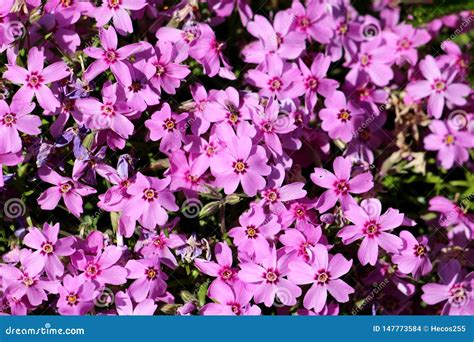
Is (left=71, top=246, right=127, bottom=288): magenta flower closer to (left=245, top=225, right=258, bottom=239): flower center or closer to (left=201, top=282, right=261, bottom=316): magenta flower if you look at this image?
→ (left=201, top=282, right=261, bottom=316): magenta flower

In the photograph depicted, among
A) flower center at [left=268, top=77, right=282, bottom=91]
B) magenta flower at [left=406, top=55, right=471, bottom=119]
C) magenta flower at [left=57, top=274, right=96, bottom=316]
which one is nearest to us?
magenta flower at [left=57, top=274, right=96, bottom=316]

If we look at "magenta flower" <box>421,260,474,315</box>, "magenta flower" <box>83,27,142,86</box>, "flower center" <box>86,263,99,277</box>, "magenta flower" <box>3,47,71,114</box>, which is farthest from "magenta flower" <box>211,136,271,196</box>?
"magenta flower" <box>421,260,474,315</box>

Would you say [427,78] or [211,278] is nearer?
[211,278]

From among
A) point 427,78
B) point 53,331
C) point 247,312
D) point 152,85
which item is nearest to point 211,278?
point 247,312

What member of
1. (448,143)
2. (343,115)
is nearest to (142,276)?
(343,115)

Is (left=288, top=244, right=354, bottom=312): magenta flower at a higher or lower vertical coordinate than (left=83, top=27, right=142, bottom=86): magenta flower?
lower

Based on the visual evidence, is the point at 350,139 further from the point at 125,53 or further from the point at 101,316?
the point at 101,316
